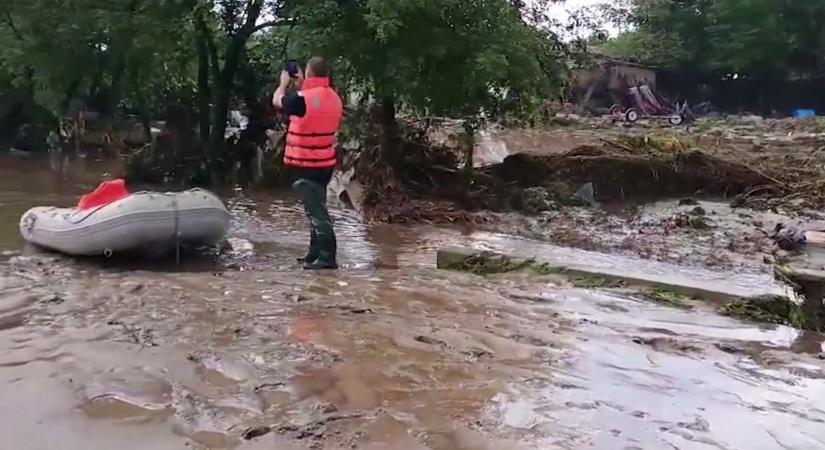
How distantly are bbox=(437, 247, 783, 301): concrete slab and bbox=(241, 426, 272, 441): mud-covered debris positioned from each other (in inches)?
159

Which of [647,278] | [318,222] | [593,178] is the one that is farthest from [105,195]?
[593,178]

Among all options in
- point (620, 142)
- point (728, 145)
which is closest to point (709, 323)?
point (620, 142)

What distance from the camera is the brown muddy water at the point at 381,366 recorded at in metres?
3.72

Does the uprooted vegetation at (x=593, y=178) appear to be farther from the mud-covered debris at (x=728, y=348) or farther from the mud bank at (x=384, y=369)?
the mud-covered debris at (x=728, y=348)

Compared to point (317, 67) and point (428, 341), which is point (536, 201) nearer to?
point (317, 67)

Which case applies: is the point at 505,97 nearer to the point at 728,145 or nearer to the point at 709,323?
the point at 709,323

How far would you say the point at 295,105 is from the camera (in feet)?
24.4

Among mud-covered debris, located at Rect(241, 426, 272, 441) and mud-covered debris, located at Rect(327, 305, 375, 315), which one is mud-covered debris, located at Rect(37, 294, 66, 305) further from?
mud-covered debris, located at Rect(241, 426, 272, 441)

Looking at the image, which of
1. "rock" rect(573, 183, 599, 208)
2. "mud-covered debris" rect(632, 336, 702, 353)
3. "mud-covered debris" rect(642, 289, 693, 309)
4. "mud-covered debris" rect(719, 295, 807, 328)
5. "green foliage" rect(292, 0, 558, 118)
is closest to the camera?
"mud-covered debris" rect(632, 336, 702, 353)

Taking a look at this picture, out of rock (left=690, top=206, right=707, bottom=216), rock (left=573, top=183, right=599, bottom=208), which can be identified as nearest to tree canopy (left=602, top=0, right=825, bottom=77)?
rock (left=573, top=183, right=599, bottom=208)

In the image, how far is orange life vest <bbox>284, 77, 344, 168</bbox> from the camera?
297 inches

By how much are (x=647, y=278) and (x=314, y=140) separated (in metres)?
3.02

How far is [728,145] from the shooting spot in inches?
789

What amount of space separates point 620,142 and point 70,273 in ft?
33.3
